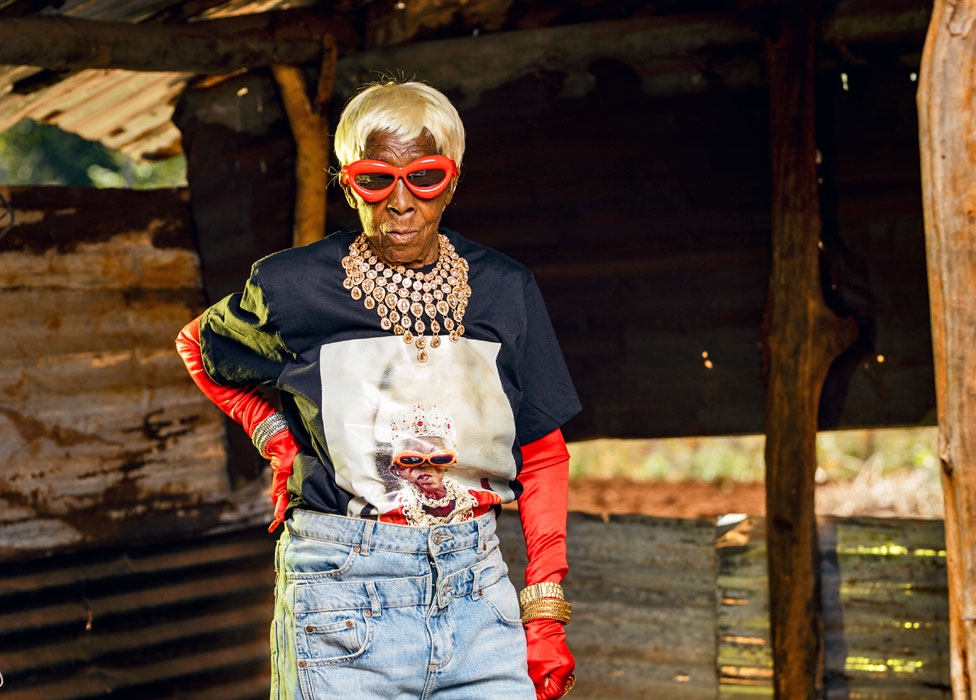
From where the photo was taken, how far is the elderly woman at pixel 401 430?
2.20 m

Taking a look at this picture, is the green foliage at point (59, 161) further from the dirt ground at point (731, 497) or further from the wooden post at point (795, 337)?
the wooden post at point (795, 337)

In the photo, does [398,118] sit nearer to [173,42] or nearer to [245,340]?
[245,340]

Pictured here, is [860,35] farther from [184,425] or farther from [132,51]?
[184,425]

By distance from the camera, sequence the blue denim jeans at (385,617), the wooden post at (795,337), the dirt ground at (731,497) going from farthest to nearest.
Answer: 1. the dirt ground at (731,497)
2. the wooden post at (795,337)
3. the blue denim jeans at (385,617)

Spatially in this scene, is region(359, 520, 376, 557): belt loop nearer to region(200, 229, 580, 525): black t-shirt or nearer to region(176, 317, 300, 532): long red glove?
region(200, 229, 580, 525): black t-shirt

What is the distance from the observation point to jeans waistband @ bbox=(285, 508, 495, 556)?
2.20m

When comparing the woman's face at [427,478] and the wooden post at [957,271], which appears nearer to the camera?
the woman's face at [427,478]

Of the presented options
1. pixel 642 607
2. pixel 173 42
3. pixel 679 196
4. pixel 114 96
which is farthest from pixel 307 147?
pixel 642 607

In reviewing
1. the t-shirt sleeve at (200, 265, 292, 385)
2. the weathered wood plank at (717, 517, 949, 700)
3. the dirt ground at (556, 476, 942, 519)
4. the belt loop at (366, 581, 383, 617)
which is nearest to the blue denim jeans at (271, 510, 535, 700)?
the belt loop at (366, 581, 383, 617)

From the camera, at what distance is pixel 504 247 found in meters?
4.29

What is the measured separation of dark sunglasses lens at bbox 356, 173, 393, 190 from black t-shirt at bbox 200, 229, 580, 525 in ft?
0.52

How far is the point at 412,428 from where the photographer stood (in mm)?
2270

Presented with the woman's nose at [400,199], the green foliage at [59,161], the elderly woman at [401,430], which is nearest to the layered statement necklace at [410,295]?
the elderly woman at [401,430]

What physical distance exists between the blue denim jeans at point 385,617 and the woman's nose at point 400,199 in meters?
0.67
